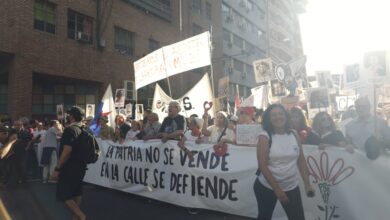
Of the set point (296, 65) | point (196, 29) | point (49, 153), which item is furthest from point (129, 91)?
point (196, 29)

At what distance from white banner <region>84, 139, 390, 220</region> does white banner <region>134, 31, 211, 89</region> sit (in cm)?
233

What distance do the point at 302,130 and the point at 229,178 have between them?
1.29 m

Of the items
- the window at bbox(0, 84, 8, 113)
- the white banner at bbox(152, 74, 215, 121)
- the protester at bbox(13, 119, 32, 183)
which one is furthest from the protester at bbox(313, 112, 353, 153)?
the window at bbox(0, 84, 8, 113)

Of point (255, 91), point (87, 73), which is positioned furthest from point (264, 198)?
point (87, 73)

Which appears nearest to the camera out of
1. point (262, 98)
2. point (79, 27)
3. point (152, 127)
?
point (152, 127)

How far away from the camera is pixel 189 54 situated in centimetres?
923

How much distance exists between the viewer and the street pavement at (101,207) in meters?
6.35

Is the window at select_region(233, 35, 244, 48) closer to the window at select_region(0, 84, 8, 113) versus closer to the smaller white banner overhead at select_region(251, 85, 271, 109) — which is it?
the window at select_region(0, 84, 8, 113)

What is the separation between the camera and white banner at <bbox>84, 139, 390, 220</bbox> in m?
4.62

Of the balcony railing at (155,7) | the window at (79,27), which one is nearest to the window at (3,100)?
the window at (79,27)

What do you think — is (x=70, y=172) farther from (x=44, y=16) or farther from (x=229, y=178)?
(x=44, y=16)

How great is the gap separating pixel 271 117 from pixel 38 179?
925 cm

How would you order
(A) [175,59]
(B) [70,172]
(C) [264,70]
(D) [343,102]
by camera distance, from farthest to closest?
(D) [343,102] < (C) [264,70] < (A) [175,59] < (B) [70,172]

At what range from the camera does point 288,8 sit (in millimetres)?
66312
